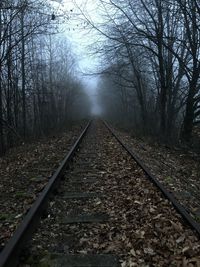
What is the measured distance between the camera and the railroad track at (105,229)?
448 cm

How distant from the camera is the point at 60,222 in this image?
575 centimetres

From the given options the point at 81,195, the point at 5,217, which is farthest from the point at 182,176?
the point at 5,217

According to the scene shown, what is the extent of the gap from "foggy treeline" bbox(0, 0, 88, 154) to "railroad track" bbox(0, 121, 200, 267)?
6.64 m

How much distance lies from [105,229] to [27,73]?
76.5 feet

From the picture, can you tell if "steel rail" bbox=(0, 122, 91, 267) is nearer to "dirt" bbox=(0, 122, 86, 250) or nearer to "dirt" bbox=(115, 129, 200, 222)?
"dirt" bbox=(0, 122, 86, 250)

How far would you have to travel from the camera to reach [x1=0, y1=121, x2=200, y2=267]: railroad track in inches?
176

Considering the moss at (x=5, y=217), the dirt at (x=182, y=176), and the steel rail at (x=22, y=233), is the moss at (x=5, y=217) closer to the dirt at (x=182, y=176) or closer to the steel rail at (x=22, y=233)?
the steel rail at (x=22, y=233)

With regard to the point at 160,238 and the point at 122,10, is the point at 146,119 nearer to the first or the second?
the point at 122,10

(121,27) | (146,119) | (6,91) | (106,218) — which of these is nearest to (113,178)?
(106,218)

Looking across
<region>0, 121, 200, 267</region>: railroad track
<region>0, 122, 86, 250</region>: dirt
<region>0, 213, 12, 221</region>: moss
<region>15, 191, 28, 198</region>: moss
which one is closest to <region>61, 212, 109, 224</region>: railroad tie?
<region>0, 121, 200, 267</region>: railroad track

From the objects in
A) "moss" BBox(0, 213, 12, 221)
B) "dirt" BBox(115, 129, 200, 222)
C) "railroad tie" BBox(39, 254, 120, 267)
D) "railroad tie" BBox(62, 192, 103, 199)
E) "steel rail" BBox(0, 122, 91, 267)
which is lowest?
"dirt" BBox(115, 129, 200, 222)

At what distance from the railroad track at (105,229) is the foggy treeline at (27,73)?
21.8 ft

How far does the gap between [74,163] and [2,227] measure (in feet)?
17.5

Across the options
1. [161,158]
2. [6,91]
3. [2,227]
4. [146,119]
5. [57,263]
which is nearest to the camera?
[57,263]
